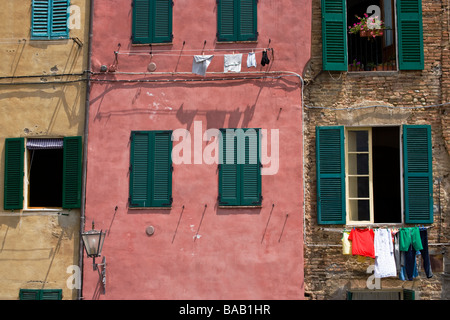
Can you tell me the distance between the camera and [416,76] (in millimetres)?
12438

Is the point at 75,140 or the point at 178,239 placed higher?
the point at 75,140

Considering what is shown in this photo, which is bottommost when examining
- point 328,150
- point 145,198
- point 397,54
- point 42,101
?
point 145,198

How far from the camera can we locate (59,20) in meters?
13.1

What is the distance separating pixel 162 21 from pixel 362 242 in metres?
5.40

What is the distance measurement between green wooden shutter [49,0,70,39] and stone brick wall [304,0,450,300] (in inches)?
181

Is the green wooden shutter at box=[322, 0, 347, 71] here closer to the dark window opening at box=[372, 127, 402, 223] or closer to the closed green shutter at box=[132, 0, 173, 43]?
the dark window opening at box=[372, 127, 402, 223]

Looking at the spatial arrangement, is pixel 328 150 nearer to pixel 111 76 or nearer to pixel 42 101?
pixel 111 76

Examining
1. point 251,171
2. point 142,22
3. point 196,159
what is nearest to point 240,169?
point 251,171

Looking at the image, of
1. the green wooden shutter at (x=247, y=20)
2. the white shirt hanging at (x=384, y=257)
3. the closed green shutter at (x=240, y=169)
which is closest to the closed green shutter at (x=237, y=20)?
the green wooden shutter at (x=247, y=20)

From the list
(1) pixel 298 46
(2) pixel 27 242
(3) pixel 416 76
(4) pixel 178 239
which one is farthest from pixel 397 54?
(2) pixel 27 242

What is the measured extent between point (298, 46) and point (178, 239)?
4130mm

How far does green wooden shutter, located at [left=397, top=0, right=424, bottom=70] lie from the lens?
1241 centimetres

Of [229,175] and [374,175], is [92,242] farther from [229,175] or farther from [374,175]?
[374,175]

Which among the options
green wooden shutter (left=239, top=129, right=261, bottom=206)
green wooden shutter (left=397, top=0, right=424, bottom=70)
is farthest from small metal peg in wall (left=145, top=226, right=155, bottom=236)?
green wooden shutter (left=397, top=0, right=424, bottom=70)
